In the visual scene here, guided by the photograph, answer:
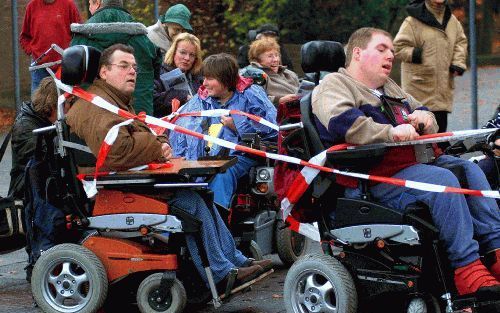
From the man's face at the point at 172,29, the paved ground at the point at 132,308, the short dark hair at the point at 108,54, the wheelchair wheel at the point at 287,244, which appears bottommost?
the paved ground at the point at 132,308

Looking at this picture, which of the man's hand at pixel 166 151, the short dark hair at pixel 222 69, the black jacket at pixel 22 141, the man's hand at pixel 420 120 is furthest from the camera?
the short dark hair at pixel 222 69

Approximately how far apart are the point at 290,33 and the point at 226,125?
12.6 meters

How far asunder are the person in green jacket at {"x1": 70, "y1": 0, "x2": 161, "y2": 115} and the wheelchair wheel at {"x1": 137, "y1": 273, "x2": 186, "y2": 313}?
2.80 m

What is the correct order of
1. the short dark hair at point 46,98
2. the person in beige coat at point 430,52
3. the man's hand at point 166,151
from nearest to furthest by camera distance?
the man's hand at point 166,151, the short dark hair at point 46,98, the person in beige coat at point 430,52

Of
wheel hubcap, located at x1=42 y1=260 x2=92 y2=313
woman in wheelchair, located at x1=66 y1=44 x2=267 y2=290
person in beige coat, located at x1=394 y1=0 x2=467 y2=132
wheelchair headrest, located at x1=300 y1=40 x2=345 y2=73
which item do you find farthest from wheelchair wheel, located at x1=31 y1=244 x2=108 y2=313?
person in beige coat, located at x1=394 y1=0 x2=467 y2=132

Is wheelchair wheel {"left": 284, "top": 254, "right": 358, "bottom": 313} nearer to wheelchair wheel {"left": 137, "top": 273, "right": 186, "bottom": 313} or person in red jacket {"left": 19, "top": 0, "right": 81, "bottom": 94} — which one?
wheelchair wheel {"left": 137, "top": 273, "right": 186, "bottom": 313}

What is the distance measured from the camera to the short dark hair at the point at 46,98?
8.71 meters

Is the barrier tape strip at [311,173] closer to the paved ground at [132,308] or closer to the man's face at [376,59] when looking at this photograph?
the man's face at [376,59]

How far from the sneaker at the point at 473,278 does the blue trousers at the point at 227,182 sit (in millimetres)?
2465

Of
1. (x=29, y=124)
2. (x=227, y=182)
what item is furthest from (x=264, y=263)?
(x=29, y=124)

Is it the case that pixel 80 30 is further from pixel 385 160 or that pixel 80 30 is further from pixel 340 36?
pixel 340 36

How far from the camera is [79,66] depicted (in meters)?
7.95

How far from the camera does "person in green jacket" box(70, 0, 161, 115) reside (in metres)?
10.0

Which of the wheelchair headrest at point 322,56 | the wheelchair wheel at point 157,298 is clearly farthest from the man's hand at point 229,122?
the wheelchair wheel at point 157,298
